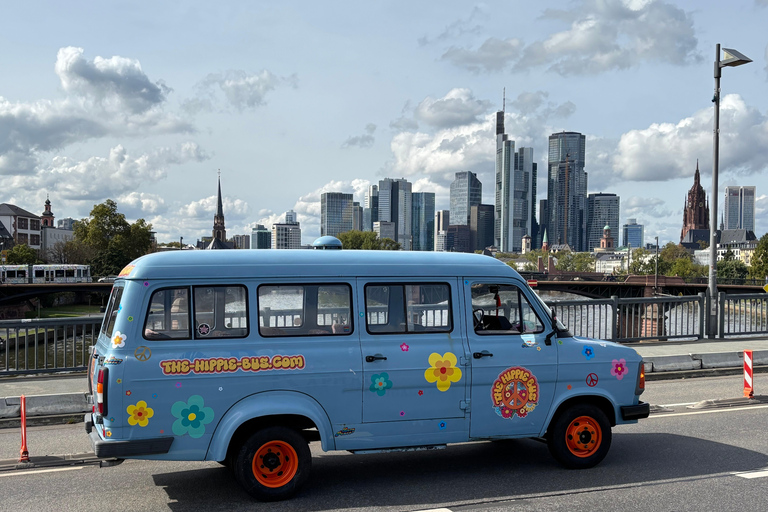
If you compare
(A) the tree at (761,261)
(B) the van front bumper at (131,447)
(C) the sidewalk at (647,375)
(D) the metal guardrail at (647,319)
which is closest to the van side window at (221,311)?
(B) the van front bumper at (131,447)

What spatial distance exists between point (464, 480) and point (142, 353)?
11.2 feet

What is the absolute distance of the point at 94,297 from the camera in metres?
96.9

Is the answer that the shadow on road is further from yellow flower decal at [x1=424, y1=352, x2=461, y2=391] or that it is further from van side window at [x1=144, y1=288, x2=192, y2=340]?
van side window at [x1=144, y1=288, x2=192, y2=340]

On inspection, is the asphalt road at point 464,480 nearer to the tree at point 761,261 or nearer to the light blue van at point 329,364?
the light blue van at point 329,364

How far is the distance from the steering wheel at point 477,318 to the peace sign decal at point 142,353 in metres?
3.16

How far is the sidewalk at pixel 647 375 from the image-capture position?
10.6 m

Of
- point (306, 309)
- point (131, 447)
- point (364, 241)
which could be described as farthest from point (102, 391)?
point (364, 241)

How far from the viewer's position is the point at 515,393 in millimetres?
7152

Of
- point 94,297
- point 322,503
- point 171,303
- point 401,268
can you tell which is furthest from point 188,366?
point 94,297

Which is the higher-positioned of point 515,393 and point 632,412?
point 515,393

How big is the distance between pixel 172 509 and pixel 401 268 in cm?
307

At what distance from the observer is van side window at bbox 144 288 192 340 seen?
6281mm

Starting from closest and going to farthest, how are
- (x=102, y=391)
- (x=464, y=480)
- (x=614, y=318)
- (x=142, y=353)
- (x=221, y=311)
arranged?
(x=102, y=391)
(x=142, y=353)
(x=221, y=311)
(x=464, y=480)
(x=614, y=318)

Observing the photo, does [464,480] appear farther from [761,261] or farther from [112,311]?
[761,261]
